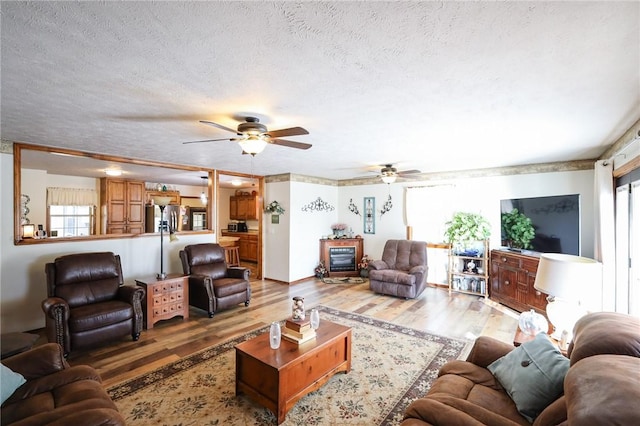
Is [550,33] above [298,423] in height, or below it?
above

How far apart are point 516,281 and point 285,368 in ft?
13.7

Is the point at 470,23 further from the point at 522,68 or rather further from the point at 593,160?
the point at 593,160

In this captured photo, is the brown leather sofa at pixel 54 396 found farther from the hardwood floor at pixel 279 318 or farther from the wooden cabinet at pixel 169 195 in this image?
the wooden cabinet at pixel 169 195

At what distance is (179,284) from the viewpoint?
4.23m

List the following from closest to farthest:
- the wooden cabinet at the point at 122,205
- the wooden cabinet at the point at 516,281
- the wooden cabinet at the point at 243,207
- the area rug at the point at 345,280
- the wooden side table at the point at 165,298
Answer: the wooden side table at the point at 165,298 → the wooden cabinet at the point at 516,281 → the area rug at the point at 345,280 → the wooden cabinet at the point at 122,205 → the wooden cabinet at the point at 243,207

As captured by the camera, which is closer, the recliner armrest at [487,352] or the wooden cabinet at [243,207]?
the recliner armrest at [487,352]

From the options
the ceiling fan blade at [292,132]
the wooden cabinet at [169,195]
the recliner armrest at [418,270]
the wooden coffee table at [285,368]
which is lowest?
the wooden coffee table at [285,368]

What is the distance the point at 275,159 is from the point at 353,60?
127 inches

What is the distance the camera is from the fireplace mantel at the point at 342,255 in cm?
704

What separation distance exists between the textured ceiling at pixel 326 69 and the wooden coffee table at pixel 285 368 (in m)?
2.01

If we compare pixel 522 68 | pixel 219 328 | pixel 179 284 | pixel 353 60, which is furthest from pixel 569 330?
pixel 179 284

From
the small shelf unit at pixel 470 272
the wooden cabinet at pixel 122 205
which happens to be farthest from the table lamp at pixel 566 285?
the wooden cabinet at pixel 122 205

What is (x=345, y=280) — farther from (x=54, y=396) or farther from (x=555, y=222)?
(x=54, y=396)

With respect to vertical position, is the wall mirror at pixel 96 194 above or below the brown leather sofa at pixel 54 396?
above
